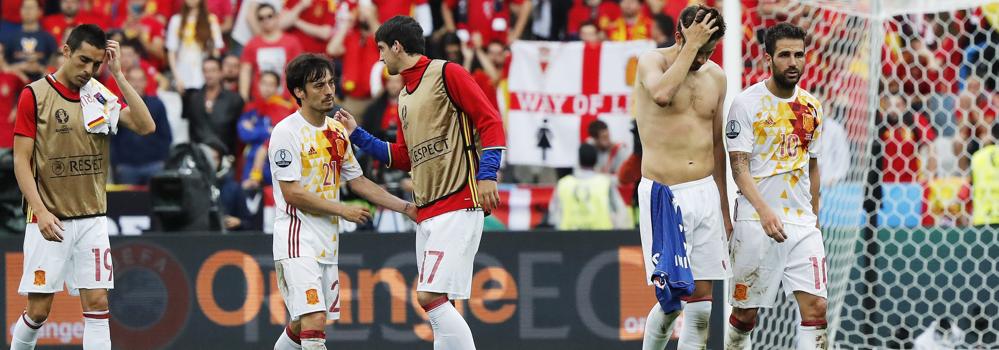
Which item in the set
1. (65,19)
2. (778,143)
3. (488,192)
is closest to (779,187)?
(778,143)

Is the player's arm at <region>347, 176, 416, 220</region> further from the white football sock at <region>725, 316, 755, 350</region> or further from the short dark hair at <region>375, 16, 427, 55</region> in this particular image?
the white football sock at <region>725, 316, 755, 350</region>

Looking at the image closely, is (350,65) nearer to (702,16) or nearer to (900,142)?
(900,142)

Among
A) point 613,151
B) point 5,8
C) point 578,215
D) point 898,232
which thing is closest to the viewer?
point 898,232

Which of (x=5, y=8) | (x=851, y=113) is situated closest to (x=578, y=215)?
(x=851, y=113)

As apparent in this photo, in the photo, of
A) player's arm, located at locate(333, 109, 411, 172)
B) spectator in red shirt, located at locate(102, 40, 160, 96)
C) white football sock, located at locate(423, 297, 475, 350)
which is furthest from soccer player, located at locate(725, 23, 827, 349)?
spectator in red shirt, located at locate(102, 40, 160, 96)

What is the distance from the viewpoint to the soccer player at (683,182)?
796cm

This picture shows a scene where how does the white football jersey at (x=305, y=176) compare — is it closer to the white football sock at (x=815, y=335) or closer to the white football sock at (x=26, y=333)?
the white football sock at (x=26, y=333)

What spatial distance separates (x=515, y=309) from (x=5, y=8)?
303 inches

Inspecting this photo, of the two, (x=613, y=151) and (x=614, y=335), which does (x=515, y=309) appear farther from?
(x=613, y=151)

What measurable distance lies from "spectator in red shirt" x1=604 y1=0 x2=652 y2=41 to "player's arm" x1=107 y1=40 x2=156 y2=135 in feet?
22.3

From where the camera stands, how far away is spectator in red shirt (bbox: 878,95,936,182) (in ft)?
37.4

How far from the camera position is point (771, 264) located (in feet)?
27.7

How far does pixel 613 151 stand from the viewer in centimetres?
1314

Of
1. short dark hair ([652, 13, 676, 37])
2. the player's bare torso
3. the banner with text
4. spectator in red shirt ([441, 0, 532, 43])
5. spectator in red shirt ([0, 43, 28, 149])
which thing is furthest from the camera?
spectator in red shirt ([441, 0, 532, 43])
